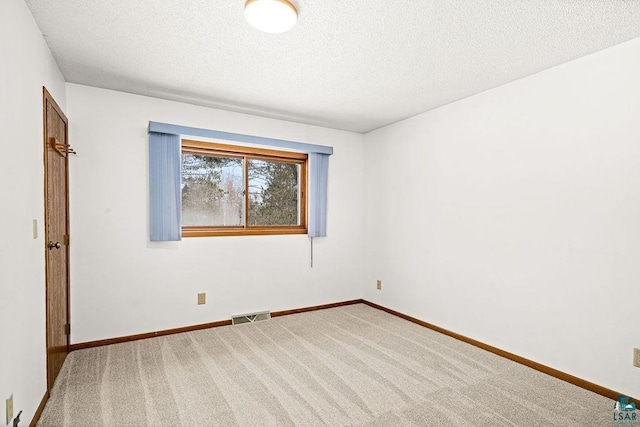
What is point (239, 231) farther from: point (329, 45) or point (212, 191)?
point (329, 45)

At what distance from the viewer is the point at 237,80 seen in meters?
2.77

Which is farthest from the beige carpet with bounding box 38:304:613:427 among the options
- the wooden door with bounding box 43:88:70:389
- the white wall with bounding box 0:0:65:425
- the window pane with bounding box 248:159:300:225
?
the window pane with bounding box 248:159:300:225

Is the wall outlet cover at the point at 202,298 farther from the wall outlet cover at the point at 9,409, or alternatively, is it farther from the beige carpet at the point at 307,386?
the wall outlet cover at the point at 9,409

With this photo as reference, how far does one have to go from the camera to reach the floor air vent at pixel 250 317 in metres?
3.56

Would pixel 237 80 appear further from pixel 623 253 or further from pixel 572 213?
→ pixel 623 253

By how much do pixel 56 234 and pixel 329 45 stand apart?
2.41 meters

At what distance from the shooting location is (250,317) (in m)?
3.66

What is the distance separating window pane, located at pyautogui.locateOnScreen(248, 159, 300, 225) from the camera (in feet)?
12.6

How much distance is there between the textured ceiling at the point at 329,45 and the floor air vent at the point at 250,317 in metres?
2.33

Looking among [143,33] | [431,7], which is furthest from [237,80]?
[431,7]

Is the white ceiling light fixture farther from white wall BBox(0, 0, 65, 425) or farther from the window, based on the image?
the window

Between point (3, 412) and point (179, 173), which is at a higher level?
point (179, 173)

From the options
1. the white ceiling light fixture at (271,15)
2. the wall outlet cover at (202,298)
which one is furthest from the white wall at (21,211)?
the wall outlet cover at (202,298)

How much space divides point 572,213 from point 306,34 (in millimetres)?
2262
